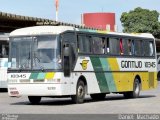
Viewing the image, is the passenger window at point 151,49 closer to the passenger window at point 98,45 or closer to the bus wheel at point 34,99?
the passenger window at point 98,45

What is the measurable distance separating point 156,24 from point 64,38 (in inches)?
2687

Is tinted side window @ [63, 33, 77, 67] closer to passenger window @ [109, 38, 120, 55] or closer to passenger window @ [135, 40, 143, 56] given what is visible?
passenger window @ [109, 38, 120, 55]

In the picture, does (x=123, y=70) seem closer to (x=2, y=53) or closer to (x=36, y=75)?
(x=36, y=75)

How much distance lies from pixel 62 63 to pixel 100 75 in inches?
122

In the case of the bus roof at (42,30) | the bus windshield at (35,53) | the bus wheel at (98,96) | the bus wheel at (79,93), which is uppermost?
the bus roof at (42,30)

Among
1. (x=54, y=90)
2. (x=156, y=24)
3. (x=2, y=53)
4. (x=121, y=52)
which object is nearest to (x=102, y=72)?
(x=121, y=52)

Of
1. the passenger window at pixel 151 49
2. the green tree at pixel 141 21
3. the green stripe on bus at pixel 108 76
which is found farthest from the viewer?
the green tree at pixel 141 21

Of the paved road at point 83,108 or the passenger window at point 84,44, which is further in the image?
the passenger window at point 84,44

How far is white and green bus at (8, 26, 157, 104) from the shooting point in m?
20.6

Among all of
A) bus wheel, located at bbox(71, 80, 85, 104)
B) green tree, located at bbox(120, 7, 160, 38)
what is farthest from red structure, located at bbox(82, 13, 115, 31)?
bus wheel, located at bbox(71, 80, 85, 104)

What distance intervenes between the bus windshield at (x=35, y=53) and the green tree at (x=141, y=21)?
65.1m

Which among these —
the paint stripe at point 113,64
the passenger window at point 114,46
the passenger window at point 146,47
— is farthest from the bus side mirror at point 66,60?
the passenger window at point 146,47

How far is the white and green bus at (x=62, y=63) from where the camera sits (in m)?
20.6

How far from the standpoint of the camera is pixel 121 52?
82.7ft
